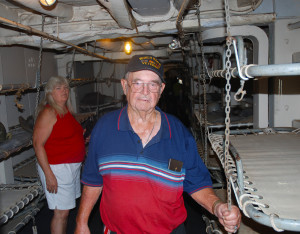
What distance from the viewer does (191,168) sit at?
6.62 ft

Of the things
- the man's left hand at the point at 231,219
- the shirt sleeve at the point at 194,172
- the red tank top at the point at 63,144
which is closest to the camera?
the man's left hand at the point at 231,219

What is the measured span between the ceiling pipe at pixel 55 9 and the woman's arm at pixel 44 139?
4.25 ft

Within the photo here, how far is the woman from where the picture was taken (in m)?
3.15

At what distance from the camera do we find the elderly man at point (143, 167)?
6.16 feet

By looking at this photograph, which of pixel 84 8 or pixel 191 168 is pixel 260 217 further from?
pixel 84 8

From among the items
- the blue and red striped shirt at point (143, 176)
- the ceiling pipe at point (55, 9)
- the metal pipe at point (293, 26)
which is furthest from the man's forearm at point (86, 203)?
the metal pipe at point (293, 26)

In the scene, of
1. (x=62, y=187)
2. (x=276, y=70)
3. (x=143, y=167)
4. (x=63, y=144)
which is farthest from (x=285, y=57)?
(x=62, y=187)

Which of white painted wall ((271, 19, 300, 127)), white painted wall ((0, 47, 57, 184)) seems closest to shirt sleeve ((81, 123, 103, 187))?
white painted wall ((271, 19, 300, 127))

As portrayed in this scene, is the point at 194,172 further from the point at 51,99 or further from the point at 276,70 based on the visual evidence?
the point at 51,99

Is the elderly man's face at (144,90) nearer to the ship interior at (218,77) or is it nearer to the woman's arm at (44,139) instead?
the ship interior at (218,77)

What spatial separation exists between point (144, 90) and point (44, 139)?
1.82m

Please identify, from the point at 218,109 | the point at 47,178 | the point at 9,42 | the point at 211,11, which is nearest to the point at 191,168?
the point at 47,178

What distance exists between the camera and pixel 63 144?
3.32 m

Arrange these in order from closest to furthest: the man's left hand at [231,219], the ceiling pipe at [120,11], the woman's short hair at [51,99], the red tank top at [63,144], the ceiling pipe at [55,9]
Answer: the man's left hand at [231,219], the ceiling pipe at [120,11], the ceiling pipe at [55,9], the red tank top at [63,144], the woman's short hair at [51,99]
